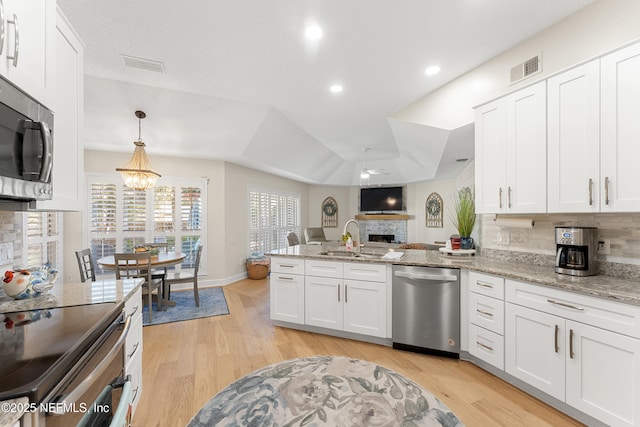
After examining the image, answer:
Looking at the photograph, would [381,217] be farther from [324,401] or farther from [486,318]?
[324,401]

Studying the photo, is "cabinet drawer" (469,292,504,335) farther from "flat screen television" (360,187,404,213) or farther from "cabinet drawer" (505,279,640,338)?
"flat screen television" (360,187,404,213)

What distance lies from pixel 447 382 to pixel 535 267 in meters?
1.32

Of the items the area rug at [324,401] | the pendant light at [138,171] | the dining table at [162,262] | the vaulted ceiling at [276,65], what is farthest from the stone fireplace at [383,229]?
the area rug at [324,401]

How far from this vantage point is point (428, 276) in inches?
108

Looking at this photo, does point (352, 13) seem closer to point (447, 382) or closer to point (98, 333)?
point (98, 333)

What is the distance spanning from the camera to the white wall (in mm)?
1956

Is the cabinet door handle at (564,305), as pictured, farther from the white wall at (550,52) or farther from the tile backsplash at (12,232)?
the tile backsplash at (12,232)

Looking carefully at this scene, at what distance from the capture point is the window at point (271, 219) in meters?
6.56

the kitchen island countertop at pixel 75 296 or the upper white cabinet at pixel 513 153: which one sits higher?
the upper white cabinet at pixel 513 153

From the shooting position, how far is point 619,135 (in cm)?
184

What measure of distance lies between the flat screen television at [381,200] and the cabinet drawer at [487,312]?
20.2ft

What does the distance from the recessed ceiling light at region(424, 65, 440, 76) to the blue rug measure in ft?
13.3

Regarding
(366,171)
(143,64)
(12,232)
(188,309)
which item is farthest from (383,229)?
(12,232)

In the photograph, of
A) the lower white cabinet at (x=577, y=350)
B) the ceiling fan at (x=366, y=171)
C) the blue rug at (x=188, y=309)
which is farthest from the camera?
the ceiling fan at (x=366, y=171)
